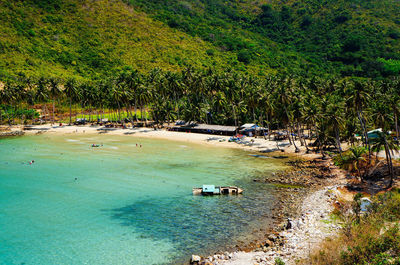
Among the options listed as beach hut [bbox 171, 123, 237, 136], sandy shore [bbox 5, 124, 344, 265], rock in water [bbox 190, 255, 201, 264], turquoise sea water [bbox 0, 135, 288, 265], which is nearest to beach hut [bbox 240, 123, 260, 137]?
beach hut [bbox 171, 123, 237, 136]

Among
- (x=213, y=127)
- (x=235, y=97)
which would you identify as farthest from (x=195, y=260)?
(x=235, y=97)

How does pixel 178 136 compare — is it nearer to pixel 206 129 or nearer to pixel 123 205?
pixel 206 129

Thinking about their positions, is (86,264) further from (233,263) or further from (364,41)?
(364,41)

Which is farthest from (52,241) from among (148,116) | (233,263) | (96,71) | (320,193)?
(96,71)

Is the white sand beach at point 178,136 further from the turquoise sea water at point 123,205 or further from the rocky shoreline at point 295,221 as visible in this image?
the rocky shoreline at point 295,221

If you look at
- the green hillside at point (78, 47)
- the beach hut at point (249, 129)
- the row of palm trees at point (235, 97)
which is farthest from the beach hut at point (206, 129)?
the green hillside at point (78, 47)

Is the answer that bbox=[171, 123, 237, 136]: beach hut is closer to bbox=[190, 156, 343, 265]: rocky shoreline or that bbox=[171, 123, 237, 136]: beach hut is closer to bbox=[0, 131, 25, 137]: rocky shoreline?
bbox=[190, 156, 343, 265]: rocky shoreline
